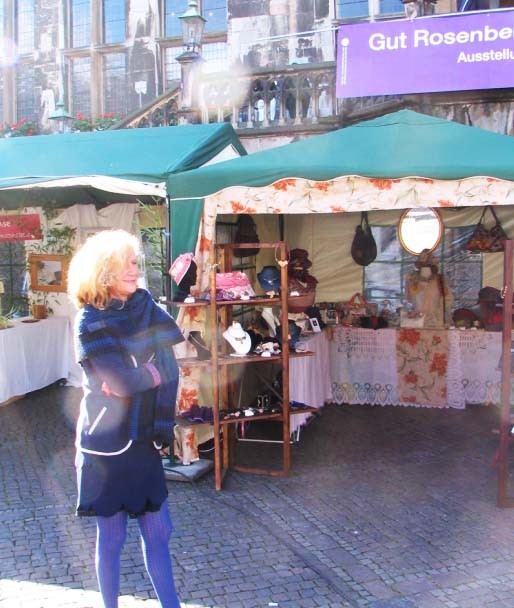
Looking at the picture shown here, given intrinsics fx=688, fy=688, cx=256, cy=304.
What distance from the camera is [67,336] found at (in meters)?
8.90

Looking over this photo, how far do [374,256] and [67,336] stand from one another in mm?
4037

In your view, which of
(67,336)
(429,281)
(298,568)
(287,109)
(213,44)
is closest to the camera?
(298,568)

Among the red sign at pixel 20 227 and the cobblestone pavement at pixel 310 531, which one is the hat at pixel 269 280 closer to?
A: the cobblestone pavement at pixel 310 531

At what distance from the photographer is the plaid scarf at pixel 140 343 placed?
2.97m

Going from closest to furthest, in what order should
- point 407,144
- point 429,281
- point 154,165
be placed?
point 407,144 < point 154,165 < point 429,281

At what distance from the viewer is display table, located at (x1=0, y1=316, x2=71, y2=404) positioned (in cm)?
775

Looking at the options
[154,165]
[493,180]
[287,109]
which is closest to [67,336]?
[154,165]

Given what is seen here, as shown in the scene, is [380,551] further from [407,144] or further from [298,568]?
[407,144]

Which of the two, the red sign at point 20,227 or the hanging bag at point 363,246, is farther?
the red sign at point 20,227

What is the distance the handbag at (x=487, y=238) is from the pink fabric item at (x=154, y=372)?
561cm

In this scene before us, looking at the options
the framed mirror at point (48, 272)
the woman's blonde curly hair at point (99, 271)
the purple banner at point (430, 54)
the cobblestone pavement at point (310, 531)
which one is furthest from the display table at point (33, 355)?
the woman's blonde curly hair at point (99, 271)

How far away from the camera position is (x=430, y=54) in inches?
320

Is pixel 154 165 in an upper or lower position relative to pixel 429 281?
upper

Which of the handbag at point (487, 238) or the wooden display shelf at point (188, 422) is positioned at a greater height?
the handbag at point (487, 238)
